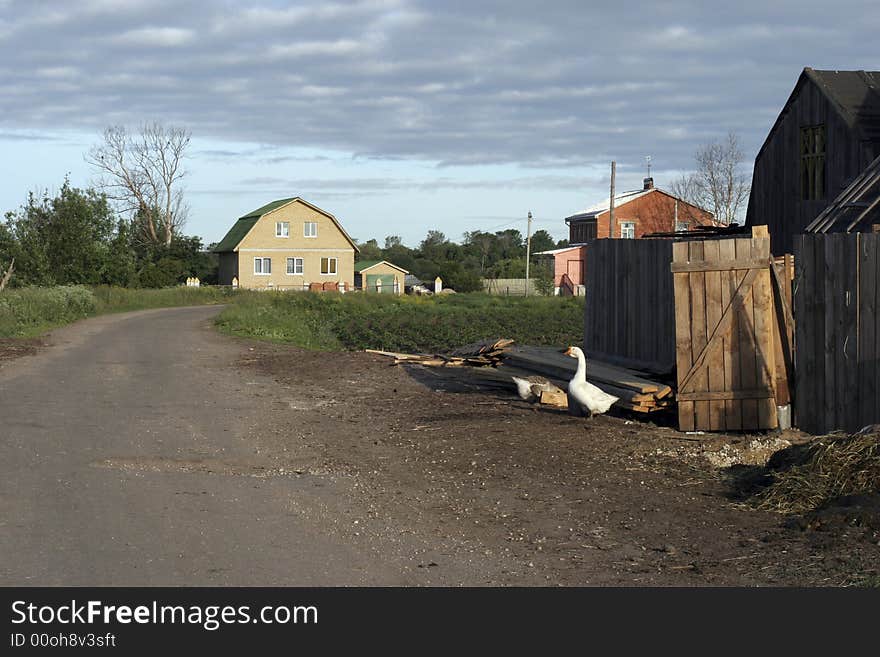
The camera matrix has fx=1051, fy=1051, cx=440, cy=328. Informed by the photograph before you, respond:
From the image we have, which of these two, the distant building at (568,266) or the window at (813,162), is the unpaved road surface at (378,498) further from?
the distant building at (568,266)

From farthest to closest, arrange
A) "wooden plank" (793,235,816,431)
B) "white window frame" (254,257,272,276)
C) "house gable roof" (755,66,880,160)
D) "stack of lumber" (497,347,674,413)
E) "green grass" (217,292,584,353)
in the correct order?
"white window frame" (254,257,272,276) < "green grass" (217,292,584,353) < "house gable roof" (755,66,880,160) < "stack of lumber" (497,347,674,413) < "wooden plank" (793,235,816,431)

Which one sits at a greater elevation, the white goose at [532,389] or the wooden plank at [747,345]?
the wooden plank at [747,345]

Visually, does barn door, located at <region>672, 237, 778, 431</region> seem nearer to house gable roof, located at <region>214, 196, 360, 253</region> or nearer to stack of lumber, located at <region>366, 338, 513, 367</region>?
stack of lumber, located at <region>366, 338, 513, 367</region>

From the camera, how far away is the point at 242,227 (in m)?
81.0

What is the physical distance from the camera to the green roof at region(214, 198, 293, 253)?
7812cm

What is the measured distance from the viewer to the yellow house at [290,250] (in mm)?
77000

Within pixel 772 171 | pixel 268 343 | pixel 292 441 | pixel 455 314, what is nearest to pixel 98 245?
pixel 455 314

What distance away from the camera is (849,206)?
47.5 feet

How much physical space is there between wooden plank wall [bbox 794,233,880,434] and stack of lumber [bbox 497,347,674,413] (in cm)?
154

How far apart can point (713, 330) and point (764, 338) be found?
1.76ft

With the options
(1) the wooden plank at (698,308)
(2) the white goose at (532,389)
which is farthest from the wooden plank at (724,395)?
(2) the white goose at (532,389)

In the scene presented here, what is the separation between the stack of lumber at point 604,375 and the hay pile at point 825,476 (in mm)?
3256

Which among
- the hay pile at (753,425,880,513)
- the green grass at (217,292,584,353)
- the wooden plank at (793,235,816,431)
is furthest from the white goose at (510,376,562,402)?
the green grass at (217,292,584,353)
